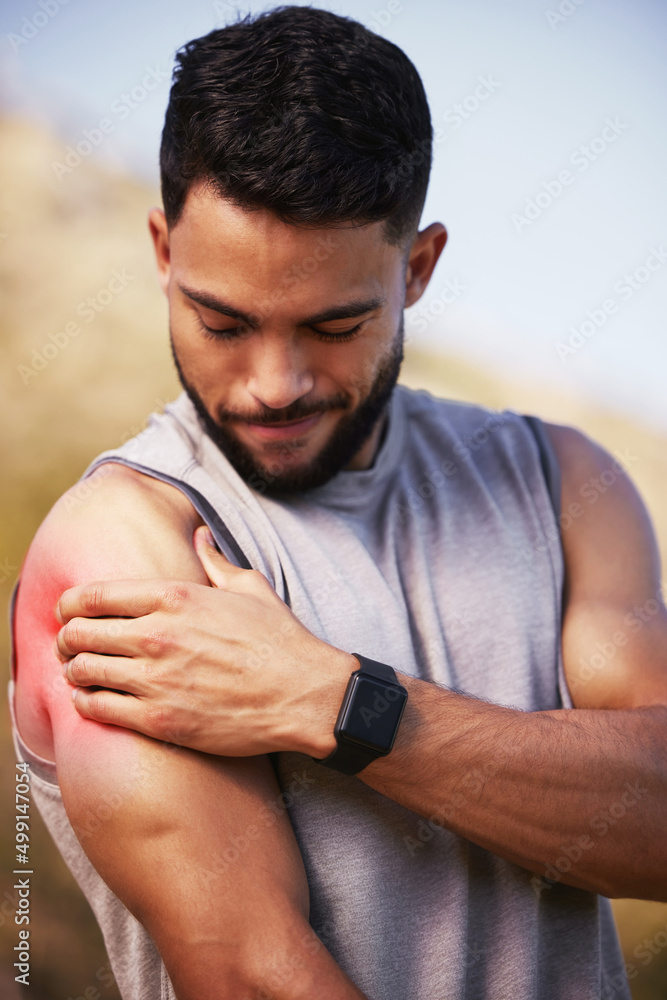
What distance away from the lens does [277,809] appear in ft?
3.63

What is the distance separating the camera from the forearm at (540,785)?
1146 mm

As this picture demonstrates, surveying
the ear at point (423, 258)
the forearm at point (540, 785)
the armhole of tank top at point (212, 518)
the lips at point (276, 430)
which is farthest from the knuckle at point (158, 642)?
the ear at point (423, 258)

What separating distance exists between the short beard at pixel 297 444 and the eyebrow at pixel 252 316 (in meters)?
0.15

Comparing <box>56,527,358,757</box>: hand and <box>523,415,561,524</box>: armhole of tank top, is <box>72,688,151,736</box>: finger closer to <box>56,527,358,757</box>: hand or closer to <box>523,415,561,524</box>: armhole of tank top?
<box>56,527,358,757</box>: hand

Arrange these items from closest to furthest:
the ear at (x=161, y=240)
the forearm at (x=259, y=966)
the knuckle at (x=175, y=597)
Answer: the forearm at (x=259, y=966) → the knuckle at (x=175, y=597) → the ear at (x=161, y=240)

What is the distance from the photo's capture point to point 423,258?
5.41ft

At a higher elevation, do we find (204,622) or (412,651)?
(204,622)

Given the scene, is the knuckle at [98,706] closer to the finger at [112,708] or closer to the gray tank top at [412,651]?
the finger at [112,708]

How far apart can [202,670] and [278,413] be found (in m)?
0.52

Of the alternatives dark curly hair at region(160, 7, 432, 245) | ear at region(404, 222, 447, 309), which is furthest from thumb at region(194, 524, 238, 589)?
→ ear at region(404, 222, 447, 309)

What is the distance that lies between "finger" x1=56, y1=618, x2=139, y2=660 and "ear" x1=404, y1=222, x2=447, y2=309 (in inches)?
36.2

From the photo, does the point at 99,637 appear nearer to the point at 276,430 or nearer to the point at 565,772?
the point at 276,430

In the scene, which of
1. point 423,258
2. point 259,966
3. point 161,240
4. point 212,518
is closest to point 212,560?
point 212,518

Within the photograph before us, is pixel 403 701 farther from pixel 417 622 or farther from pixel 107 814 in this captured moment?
pixel 107 814
